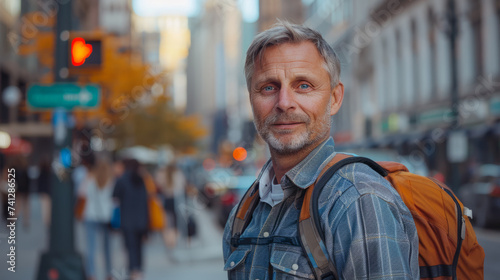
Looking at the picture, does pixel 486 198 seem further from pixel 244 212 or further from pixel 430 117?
pixel 430 117

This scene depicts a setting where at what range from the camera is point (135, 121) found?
3894 cm

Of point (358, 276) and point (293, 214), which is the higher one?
point (293, 214)

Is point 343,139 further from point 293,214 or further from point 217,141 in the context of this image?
point 217,141

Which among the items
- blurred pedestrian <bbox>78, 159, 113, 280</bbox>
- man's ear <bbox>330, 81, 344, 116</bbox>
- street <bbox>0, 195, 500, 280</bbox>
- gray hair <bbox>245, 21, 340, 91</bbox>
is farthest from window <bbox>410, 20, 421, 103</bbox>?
gray hair <bbox>245, 21, 340, 91</bbox>

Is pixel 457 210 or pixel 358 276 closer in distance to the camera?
pixel 358 276

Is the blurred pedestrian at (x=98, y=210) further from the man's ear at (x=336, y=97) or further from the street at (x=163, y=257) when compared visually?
the man's ear at (x=336, y=97)

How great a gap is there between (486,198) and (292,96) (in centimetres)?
1395

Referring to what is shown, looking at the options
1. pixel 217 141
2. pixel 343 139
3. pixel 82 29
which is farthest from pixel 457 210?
pixel 217 141

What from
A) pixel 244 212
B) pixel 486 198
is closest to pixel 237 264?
pixel 244 212

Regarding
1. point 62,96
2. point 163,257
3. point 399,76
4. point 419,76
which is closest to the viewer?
point 62,96

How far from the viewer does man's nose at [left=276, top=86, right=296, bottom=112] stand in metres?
2.04

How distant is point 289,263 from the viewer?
183 cm

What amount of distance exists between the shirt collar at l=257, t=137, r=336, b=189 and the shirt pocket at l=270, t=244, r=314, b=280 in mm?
208

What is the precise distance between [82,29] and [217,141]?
127 m
